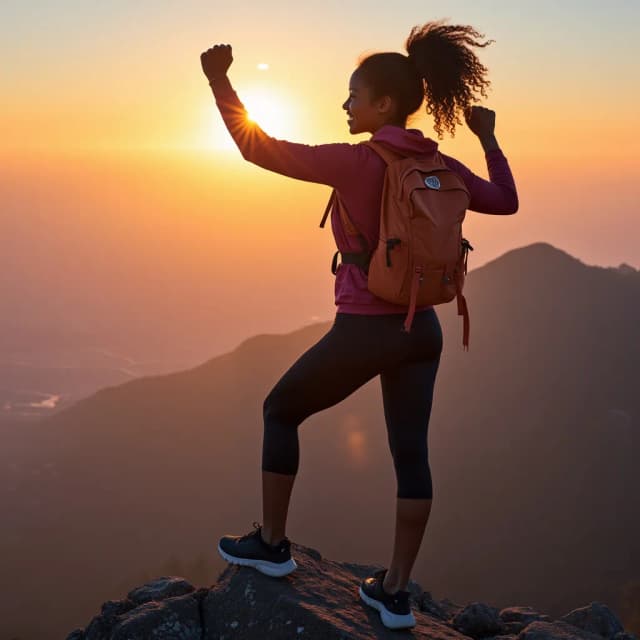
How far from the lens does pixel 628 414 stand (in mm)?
79625

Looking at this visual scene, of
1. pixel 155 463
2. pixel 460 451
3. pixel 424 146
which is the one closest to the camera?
pixel 424 146

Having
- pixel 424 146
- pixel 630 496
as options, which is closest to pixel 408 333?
pixel 424 146

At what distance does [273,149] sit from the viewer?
4.09 m

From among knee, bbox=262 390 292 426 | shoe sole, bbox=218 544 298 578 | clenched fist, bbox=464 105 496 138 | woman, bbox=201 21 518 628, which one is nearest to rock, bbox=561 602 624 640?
woman, bbox=201 21 518 628

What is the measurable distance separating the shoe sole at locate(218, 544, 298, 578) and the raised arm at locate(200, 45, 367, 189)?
2.75 meters

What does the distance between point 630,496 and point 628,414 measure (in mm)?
9455

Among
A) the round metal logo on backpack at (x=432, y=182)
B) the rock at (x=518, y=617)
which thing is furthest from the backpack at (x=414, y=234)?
the rock at (x=518, y=617)

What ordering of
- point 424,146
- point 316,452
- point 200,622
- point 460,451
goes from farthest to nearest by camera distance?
point 316,452, point 460,451, point 200,622, point 424,146

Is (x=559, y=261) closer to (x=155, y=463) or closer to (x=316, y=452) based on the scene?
(x=316, y=452)

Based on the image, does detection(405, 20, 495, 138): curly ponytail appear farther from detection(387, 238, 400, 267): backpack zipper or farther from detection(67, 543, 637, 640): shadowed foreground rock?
detection(67, 543, 637, 640): shadowed foreground rock

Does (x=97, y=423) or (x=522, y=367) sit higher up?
(x=522, y=367)

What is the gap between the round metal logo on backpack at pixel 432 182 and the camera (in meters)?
4.24

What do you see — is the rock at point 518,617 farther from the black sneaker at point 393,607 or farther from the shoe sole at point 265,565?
the shoe sole at point 265,565

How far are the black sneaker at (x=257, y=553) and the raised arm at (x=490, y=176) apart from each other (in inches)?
108
